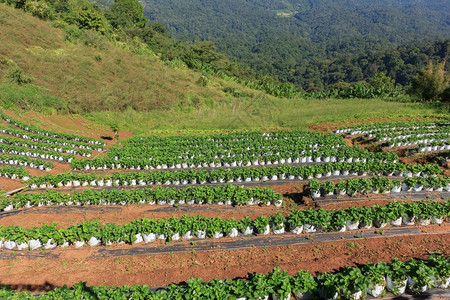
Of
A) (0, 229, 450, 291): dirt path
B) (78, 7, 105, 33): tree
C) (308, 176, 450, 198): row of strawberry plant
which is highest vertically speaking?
(78, 7, 105, 33): tree

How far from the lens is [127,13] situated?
6366cm

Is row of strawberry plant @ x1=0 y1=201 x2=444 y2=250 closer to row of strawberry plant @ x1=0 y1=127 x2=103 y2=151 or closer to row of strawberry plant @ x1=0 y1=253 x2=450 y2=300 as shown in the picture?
row of strawberry plant @ x1=0 y1=253 x2=450 y2=300

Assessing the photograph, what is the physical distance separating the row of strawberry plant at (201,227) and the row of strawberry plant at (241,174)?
14.2 ft

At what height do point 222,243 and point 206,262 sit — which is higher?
point 222,243

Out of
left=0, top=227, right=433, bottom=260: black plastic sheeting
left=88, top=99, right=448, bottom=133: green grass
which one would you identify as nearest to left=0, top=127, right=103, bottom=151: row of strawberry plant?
left=88, top=99, right=448, bottom=133: green grass

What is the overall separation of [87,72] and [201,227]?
3176 centimetres

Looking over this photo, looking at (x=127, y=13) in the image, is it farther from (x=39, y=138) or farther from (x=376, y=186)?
(x=376, y=186)

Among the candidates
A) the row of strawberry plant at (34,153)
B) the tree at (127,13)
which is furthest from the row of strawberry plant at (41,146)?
the tree at (127,13)

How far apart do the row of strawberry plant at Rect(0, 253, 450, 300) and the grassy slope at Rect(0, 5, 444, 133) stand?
23.3 metres

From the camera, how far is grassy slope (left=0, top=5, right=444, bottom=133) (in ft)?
95.0

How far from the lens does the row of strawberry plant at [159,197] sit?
10.8 meters

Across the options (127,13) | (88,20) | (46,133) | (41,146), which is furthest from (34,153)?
(127,13)

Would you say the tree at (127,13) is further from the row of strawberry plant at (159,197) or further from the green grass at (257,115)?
the row of strawberry plant at (159,197)

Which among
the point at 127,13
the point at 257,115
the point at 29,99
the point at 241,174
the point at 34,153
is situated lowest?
the point at 34,153
